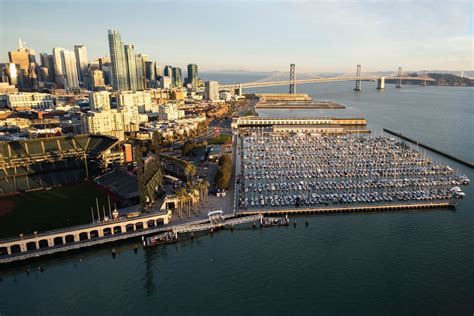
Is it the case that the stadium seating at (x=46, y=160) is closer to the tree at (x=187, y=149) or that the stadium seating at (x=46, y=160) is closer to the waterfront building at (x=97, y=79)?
the tree at (x=187, y=149)

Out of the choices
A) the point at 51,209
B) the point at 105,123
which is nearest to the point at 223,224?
the point at 51,209

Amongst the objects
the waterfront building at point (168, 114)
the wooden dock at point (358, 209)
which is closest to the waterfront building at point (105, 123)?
the waterfront building at point (168, 114)

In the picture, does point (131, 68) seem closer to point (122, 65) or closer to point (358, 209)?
point (122, 65)

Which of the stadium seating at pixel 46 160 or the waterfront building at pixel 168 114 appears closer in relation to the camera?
the stadium seating at pixel 46 160

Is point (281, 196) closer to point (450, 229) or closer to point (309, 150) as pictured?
point (450, 229)

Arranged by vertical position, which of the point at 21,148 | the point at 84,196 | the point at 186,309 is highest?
the point at 21,148

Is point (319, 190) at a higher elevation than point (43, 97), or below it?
below

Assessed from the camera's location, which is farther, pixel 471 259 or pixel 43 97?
pixel 43 97

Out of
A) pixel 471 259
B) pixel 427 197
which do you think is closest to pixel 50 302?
pixel 471 259
